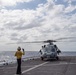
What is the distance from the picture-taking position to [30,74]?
61.8ft

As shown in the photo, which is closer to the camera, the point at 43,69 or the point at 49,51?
the point at 43,69

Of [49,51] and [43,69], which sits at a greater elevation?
[49,51]

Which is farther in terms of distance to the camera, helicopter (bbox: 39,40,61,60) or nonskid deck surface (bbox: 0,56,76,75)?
helicopter (bbox: 39,40,61,60)

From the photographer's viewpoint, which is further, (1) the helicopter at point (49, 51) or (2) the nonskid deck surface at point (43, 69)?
(1) the helicopter at point (49, 51)

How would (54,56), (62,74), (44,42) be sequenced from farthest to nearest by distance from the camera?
1. (44,42)
2. (54,56)
3. (62,74)

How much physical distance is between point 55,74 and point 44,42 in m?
24.8

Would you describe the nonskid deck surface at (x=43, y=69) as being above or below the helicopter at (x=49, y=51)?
below

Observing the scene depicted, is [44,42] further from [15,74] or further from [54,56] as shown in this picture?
[15,74]

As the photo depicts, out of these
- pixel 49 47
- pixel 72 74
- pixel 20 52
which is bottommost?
pixel 72 74

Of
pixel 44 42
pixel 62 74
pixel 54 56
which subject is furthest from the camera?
pixel 44 42

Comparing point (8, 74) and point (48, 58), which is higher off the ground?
point (48, 58)

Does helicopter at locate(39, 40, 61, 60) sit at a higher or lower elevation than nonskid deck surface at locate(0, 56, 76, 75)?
higher

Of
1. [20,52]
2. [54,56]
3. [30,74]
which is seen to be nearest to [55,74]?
[30,74]

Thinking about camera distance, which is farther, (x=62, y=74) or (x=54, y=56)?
(x=54, y=56)
